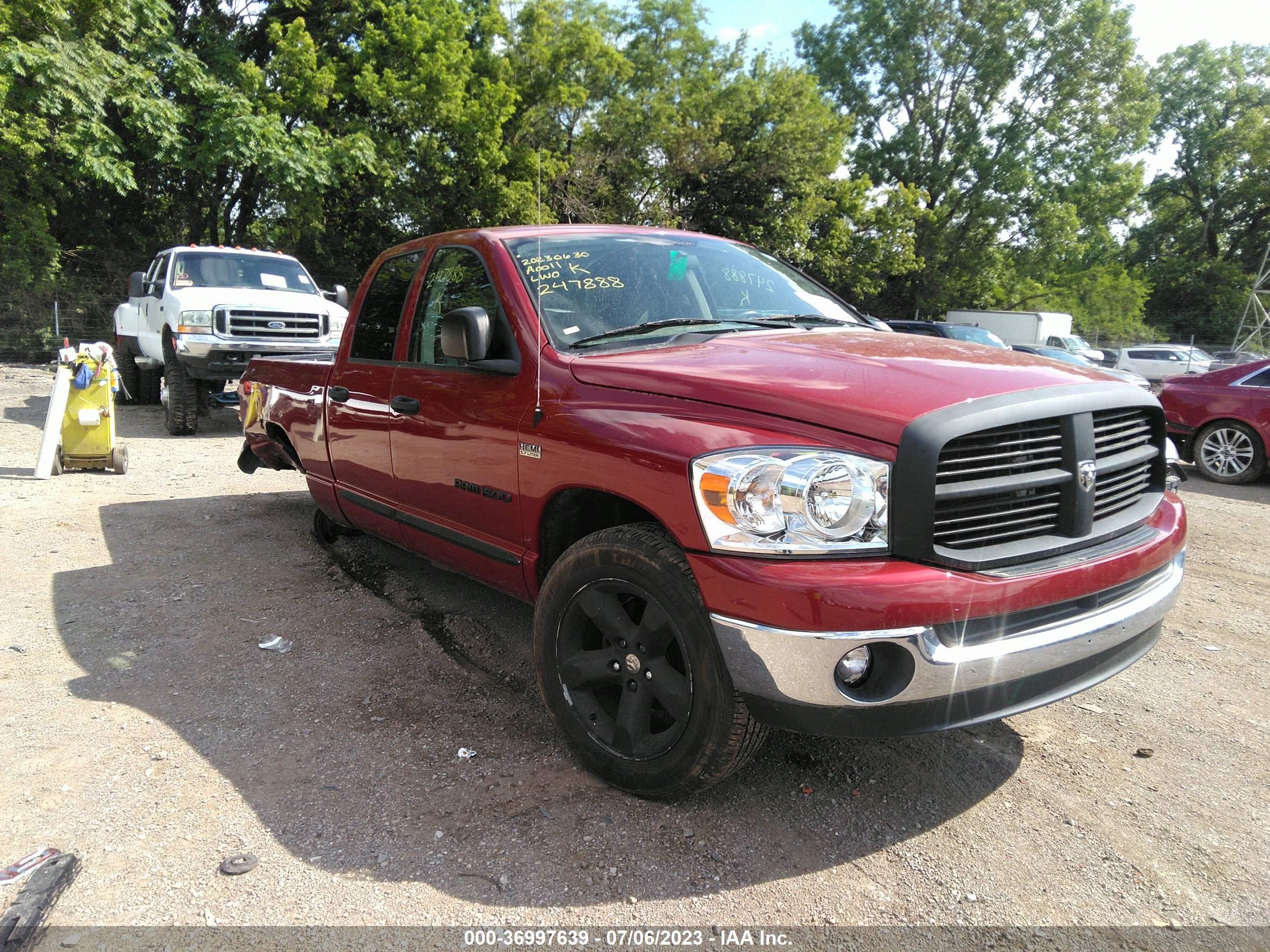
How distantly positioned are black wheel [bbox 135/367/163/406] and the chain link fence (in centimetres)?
477

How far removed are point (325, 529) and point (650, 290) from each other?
3.26 meters

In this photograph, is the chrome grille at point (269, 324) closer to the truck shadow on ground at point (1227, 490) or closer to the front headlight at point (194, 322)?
the front headlight at point (194, 322)

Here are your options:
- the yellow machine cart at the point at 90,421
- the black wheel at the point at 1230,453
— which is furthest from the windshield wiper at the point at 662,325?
the black wheel at the point at 1230,453

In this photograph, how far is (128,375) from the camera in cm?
1307

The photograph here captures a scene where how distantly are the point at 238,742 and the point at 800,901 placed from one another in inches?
82.0

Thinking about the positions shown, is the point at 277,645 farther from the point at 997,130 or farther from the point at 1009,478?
the point at 997,130

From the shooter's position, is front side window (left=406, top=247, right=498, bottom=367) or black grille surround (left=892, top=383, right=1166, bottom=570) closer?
black grille surround (left=892, top=383, right=1166, bottom=570)

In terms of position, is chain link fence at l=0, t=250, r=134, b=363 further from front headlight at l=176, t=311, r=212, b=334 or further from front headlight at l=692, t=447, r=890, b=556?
front headlight at l=692, t=447, r=890, b=556

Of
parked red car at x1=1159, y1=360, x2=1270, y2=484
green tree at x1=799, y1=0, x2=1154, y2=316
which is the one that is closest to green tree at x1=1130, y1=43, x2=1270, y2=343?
green tree at x1=799, y1=0, x2=1154, y2=316

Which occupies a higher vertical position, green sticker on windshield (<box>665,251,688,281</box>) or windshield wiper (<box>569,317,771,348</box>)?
green sticker on windshield (<box>665,251,688,281</box>)

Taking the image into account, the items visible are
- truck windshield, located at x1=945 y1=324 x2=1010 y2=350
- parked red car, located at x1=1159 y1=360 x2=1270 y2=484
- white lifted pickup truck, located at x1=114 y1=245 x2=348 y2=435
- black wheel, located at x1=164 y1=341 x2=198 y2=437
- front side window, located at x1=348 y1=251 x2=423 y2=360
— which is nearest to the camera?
front side window, located at x1=348 y1=251 x2=423 y2=360

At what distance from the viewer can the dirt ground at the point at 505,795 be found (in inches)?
92.0

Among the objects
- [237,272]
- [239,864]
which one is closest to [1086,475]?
[239,864]

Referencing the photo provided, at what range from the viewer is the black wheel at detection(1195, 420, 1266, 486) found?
9.01 m
